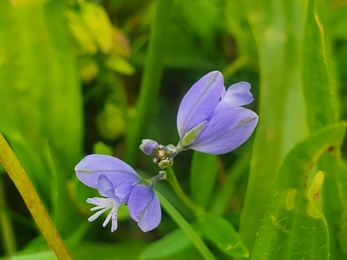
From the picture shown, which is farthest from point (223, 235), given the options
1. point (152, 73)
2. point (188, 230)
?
point (152, 73)

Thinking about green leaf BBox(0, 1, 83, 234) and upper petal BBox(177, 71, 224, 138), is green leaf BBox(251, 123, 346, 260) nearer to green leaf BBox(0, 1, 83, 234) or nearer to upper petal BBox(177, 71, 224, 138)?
upper petal BBox(177, 71, 224, 138)

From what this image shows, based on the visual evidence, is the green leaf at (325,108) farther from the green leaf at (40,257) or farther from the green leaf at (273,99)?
the green leaf at (40,257)

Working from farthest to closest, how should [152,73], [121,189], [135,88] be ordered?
[135,88], [152,73], [121,189]

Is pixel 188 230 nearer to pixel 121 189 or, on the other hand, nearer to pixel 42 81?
pixel 121 189

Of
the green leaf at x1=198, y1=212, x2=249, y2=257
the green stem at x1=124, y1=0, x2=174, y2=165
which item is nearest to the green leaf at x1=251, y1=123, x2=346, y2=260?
the green leaf at x1=198, y1=212, x2=249, y2=257

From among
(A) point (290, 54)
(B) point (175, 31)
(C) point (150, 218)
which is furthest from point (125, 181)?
(B) point (175, 31)

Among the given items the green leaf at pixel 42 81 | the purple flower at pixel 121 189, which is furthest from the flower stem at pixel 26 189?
the green leaf at pixel 42 81

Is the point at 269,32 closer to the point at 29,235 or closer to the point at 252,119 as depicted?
the point at 252,119
